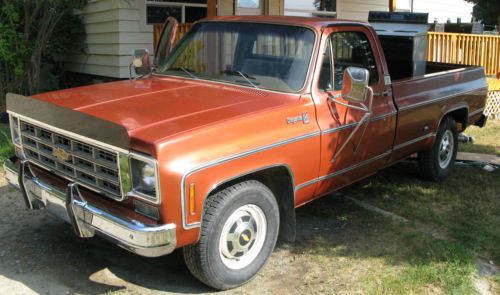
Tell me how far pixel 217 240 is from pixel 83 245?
1.50m

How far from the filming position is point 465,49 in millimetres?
11094

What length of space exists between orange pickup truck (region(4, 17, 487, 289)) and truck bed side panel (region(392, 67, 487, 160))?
4 cm

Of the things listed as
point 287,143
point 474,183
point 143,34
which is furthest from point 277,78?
point 143,34

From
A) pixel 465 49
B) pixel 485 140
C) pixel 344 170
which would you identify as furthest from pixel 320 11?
pixel 344 170

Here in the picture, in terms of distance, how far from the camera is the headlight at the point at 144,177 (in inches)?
119

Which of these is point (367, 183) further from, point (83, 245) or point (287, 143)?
point (83, 245)

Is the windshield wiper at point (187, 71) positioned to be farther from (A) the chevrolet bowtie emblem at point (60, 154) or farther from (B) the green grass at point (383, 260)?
(B) the green grass at point (383, 260)

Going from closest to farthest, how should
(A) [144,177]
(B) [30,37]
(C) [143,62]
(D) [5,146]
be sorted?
1. (A) [144,177]
2. (C) [143,62]
3. (D) [5,146]
4. (B) [30,37]

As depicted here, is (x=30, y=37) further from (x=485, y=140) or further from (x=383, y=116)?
(x=485, y=140)

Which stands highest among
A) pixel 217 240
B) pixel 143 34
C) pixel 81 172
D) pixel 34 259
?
pixel 143 34

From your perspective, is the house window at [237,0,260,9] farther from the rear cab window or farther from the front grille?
the front grille

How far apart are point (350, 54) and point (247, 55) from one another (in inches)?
38.9

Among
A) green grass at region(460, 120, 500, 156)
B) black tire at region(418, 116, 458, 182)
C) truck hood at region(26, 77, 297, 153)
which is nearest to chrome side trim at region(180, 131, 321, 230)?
truck hood at region(26, 77, 297, 153)

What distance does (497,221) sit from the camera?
4949mm
